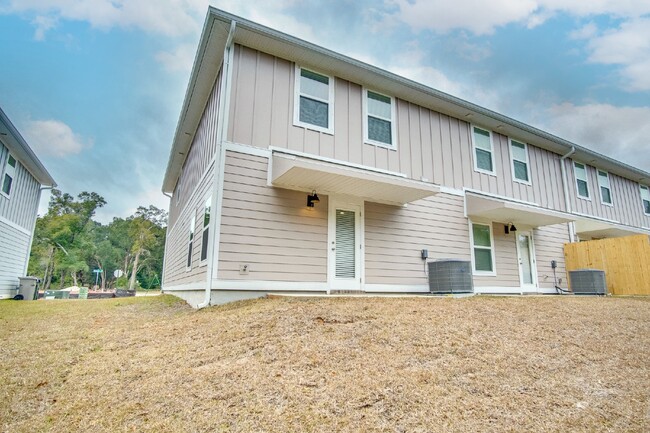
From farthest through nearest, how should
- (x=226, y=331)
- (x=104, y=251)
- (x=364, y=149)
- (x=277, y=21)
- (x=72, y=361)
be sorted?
(x=104, y=251) → (x=277, y=21) → (x=364, y=149) → (x=226, y=331) → (x=72, y=361)

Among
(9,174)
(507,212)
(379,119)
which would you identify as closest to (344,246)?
(379,119)

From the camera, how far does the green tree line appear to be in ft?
112

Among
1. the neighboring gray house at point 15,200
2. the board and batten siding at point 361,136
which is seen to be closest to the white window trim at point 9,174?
the neighboring gray house at point 15,200

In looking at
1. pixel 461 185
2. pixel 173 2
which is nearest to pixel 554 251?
pixel 461 185

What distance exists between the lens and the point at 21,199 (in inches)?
523

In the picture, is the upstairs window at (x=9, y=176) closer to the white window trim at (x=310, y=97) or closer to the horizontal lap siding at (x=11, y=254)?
the horizontal lap siding at (x=11, y=254)

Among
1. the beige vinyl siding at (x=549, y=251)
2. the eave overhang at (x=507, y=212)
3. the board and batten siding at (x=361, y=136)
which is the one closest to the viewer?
the board and batten siding at (x=361, y=136)

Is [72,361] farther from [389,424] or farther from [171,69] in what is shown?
[171,69]

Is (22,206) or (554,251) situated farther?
(22,206)

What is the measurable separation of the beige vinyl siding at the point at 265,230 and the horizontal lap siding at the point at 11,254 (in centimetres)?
1077

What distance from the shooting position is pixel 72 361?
10.7ft

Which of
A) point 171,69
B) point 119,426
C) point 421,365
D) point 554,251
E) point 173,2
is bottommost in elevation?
point 119,426

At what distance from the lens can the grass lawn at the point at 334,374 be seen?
2127 mm

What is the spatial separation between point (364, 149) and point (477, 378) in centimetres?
563
